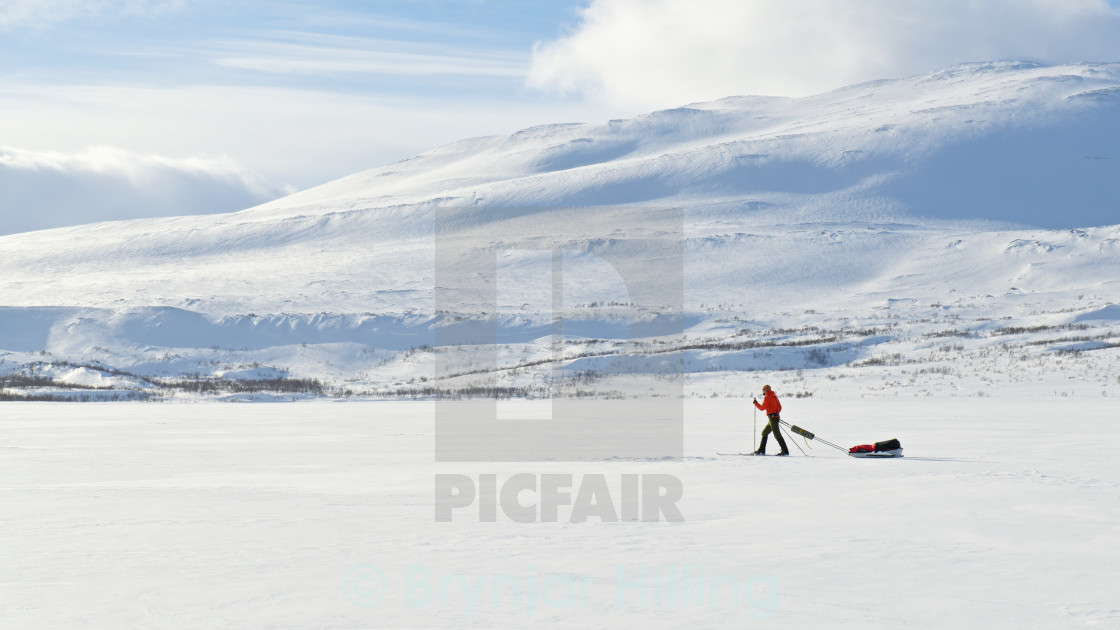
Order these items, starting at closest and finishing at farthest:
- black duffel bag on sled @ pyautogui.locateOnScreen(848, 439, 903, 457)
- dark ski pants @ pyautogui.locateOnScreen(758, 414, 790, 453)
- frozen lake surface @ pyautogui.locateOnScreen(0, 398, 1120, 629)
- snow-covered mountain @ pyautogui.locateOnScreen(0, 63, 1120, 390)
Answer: frozen lake surface @ pyautogui.locateOnScreen(0, 398, 1120, 629) < black duffel bag on sled @ pyautogui.locateOnScreen(848, 439, 903, 457) < dark ski pants @ pyautogui.locateOnScreen(758, 414, 790, 453) < snow-covered mountain @ pyautogui.locateOnScreen(0, 63, 1120, 390)

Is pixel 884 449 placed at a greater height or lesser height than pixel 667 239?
lesser

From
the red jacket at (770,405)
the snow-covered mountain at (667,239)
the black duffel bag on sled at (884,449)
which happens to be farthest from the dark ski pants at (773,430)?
the snow-covered mountain at (667,239)

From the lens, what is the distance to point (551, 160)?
104 m

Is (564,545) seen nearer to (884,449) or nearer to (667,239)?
(884,449)

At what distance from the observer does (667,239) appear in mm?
66812

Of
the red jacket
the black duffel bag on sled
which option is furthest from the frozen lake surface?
the red jacket

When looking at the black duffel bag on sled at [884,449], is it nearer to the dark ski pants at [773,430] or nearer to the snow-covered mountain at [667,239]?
the dark ski pants at [773,430]

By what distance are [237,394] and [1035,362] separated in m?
24.5

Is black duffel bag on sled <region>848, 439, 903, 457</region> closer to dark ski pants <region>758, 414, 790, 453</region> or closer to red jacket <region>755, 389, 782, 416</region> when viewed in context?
dark ski pants <region>758, 414, 790, 453</region>

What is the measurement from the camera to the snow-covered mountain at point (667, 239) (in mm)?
50750

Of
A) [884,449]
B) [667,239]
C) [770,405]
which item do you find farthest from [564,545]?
[667,239]

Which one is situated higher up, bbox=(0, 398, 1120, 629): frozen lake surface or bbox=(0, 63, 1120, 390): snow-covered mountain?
bbox=(0, 63, 1120, 390): snow-covered mountain

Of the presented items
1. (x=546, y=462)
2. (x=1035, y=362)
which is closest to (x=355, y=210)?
(x=1035, y=362)

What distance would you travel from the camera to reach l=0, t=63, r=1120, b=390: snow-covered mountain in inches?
1998
